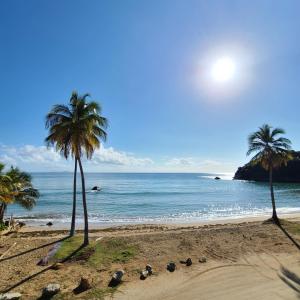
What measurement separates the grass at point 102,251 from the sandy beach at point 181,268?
0.11m

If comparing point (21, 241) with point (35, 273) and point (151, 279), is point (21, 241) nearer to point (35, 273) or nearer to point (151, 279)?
point (35, 273)

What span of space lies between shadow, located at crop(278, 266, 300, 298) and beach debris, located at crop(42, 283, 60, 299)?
9990 millimetres

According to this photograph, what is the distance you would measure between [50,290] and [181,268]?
21.6ft

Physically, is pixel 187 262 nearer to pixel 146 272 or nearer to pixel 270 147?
pixel 146 272

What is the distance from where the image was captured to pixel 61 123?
21266 millimetres

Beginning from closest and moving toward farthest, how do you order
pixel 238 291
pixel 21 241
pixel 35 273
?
pixel 238 291, pixel 35 273, pixel 21 241

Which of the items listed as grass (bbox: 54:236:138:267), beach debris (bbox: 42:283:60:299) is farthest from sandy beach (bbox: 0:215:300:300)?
beach debris (bbox: 42:283:60:299)

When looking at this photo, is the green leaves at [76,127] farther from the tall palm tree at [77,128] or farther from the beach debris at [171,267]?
the beach debris at [171,267]

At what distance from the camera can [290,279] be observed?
1493cm

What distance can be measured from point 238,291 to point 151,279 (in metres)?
4.04

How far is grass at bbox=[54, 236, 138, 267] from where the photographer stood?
713 inches

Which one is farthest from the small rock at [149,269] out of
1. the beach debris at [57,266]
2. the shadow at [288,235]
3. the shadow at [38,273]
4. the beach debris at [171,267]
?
the shadow at [288,235]

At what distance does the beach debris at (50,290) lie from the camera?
13.6 metres

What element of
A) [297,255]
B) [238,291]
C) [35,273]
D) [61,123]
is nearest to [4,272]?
[35,273]
